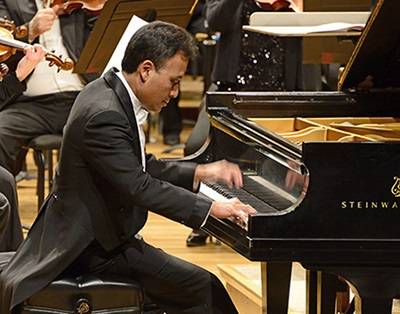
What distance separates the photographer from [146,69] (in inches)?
116

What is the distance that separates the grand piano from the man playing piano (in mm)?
118

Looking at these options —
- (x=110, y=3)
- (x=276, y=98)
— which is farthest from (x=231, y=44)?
(x=276, y=98)

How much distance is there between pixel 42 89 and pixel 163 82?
236cm

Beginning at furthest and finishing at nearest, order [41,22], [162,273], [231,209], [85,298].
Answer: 1. [41,22]
2. [162,273]
3. [85,298]
4. [231,209]

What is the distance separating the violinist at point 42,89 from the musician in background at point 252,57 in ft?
2.50

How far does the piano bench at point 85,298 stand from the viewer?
9.56 feet

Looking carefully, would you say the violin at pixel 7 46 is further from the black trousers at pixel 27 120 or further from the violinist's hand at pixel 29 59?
the black trousers at pixel 27 120

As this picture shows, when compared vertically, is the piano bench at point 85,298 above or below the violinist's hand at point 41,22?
below

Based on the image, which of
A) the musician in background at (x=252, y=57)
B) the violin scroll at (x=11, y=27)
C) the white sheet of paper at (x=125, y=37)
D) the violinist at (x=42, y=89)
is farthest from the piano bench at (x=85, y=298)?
the musician in background at (x=252, y=57)

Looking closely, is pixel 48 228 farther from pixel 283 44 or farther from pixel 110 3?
pixel 283 44

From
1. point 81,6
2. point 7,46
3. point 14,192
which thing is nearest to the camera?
point 7,46

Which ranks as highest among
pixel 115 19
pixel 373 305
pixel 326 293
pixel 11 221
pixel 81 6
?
pixel 115 19

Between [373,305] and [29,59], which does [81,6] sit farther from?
[373,305]

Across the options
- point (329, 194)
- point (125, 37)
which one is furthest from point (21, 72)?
point (329, 194)
